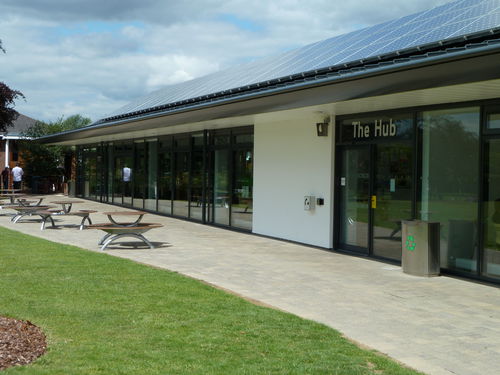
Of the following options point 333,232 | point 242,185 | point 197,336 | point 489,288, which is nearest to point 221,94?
point 242,185

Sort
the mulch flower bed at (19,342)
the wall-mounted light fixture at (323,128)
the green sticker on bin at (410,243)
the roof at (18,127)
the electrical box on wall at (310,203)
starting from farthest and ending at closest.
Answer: the roof at (18,127) < the electrical box on wall at (310,203) < the wall-mounted light fixture at (323,128) < the green sticker on bin at (410,243) < the mulch flower bed at (19,342)

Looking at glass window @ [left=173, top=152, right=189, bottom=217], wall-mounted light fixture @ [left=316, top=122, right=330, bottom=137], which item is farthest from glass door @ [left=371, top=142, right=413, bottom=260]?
glass window @ [left=173, top=152, right=189, bottom=217]

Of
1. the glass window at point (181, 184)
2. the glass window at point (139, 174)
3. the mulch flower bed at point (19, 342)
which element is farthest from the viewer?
the glass window at point (139, 174)

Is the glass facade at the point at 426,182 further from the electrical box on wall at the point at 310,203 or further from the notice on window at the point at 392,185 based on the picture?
the electrical box on wall at the point at 310,203

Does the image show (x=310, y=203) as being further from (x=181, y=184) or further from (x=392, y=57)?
(x=181, y=184)

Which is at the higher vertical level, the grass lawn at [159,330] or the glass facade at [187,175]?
the glass facade at [187,175]

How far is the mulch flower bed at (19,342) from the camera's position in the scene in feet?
15.0

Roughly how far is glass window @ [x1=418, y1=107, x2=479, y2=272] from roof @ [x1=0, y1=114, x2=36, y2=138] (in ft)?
137

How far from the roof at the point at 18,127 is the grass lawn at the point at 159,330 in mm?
41642

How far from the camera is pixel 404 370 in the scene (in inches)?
187

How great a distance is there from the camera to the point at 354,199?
1214 cm

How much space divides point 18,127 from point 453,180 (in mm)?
51109

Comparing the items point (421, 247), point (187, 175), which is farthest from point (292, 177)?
point (187, 175)

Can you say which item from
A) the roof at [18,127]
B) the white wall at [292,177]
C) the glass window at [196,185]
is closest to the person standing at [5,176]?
the roof at [18,127]
